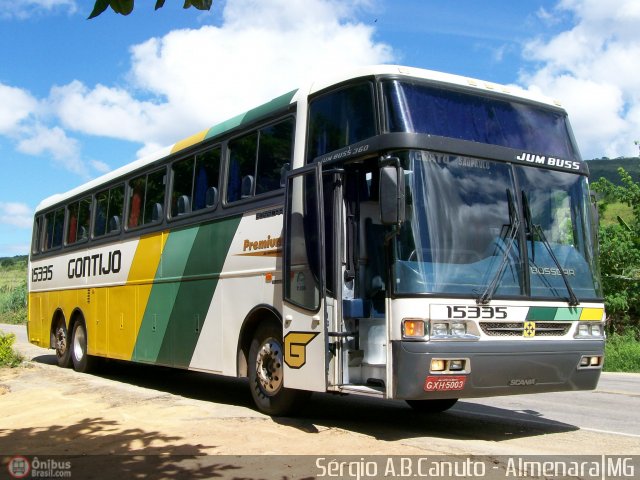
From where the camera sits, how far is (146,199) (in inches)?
511

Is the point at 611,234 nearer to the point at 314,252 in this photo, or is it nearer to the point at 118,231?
the point at 118,231

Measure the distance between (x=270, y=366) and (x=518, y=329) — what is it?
10.0 feet

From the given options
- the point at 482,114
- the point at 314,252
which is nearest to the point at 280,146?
the point at 314,252

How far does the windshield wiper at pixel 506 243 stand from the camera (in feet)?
24.5

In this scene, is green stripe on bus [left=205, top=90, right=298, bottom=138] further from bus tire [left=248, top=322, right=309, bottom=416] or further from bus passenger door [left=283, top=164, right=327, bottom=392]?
bus tire [left=248, top=322, right=309, bottom=416]

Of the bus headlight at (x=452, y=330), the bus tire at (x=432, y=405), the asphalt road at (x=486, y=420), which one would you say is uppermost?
the bus headlight at (x=452, y=330)

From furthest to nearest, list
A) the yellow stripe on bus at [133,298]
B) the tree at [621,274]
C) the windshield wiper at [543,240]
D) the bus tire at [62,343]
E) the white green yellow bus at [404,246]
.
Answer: the tree at [621,274] → the bus tire at [62,343] → the yellow stripe on bus at [133,298] → the windshield wiper at [543,240] → the white green yellow bus at [404,246]

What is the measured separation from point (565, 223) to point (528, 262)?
2.61 ft

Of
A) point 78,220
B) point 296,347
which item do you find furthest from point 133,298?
point 296,347

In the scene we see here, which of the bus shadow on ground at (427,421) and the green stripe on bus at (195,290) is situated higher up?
the green stripe on bus at (195,290)

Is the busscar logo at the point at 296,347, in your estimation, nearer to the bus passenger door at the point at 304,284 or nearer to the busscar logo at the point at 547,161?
the bus passenger door at the point at 304,284

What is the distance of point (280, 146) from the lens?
9312 mm

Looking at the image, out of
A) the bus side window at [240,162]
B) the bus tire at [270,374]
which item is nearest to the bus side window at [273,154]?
the bus side window at [240,162]

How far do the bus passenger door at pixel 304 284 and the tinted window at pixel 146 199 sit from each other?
426 cm
